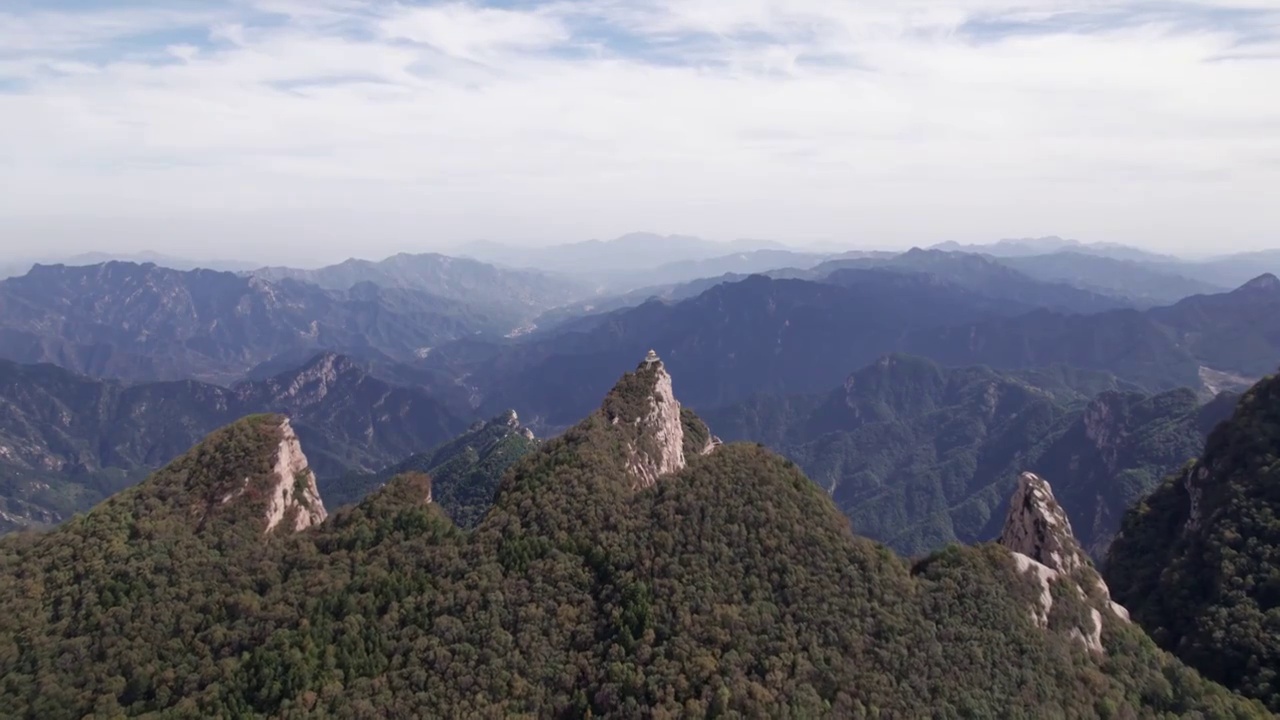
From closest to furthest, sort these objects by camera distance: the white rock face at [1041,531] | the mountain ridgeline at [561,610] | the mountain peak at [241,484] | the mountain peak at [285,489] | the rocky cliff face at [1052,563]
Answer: the mountain ridgeline at [561,610]
the rocky cliff face at [1052,563]
the white rock face at [1041,531]
the mountain peak at [241,484]
the mountain peak at [285,489]

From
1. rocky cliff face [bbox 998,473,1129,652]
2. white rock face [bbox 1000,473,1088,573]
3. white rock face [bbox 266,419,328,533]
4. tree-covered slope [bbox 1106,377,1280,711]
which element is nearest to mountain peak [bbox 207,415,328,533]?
white rock face [bbox 266,419,328,533]

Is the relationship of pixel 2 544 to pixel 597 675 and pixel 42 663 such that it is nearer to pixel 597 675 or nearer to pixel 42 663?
pixel 42 663

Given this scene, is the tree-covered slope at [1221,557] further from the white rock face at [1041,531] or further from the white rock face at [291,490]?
the white rock face at [291,490]

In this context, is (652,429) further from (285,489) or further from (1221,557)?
(1221,557)

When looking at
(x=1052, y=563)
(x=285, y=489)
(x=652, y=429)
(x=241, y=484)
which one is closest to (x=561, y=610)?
(x=652, y=429)

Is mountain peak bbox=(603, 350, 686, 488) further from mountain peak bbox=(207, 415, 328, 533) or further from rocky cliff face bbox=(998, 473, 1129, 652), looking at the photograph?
rocky cliff face bbox=(998, 473, 1129, 652)

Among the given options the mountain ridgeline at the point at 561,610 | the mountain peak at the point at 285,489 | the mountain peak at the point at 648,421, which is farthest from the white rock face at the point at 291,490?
the mountain peak at the point at 648,421
